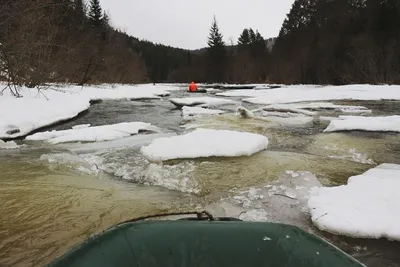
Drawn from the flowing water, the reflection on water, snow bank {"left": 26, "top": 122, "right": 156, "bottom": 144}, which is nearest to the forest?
snow bank {"left": 26, "top": 122, "right": 156, "bottom": 144}

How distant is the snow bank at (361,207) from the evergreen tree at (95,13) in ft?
147

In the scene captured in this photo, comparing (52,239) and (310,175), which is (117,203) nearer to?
(52,239)

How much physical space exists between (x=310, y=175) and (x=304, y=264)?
8.76 feet

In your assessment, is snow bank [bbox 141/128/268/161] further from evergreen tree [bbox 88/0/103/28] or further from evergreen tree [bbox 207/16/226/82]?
evergreen tree [bbox 207/16/226/82]

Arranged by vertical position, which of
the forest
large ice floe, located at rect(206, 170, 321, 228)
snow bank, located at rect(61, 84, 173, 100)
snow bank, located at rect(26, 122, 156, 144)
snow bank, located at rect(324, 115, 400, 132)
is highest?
the forest

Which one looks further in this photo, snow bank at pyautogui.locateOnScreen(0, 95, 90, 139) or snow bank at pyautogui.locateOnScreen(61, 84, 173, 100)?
snow bank at pyautogui.locateOnScreen(61, 84, 173, 100)

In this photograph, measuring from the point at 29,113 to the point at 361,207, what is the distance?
7.83m

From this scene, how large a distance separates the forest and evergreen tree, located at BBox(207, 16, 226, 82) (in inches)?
6.4

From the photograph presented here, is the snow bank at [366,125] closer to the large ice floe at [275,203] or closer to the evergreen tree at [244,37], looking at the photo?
the large ice floe at [275,203]

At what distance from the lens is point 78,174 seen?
4043 millimetres

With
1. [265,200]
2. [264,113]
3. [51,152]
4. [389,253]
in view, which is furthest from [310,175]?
[264,113]

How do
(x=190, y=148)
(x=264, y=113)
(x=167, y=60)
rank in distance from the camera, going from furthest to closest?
(x=167, y=60)
(x=264, y=113)
(x=190, y=148)

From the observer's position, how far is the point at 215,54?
56.8 m

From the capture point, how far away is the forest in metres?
10.6
